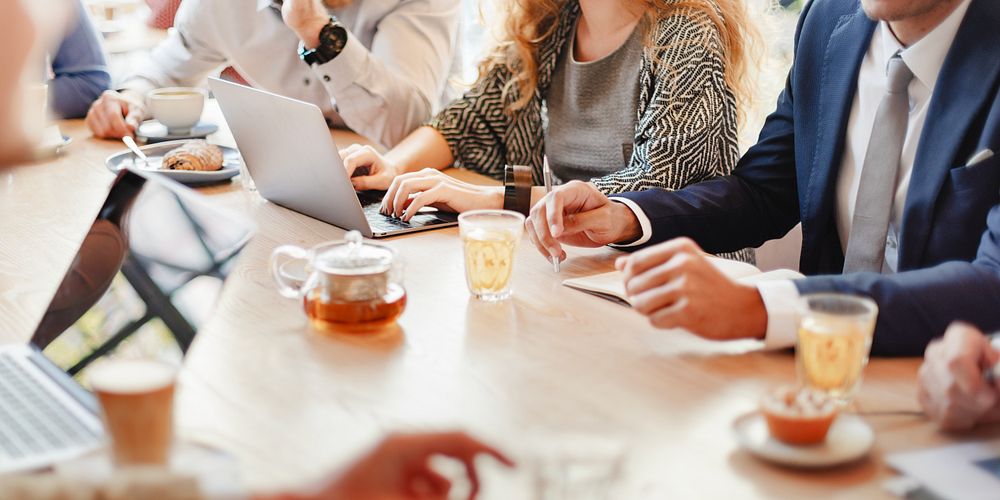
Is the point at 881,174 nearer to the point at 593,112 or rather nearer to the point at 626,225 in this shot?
the point at 626,225

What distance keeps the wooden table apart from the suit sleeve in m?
0.03

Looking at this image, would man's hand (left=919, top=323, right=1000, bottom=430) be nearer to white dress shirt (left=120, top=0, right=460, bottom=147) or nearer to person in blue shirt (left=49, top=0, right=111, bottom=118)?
white dress shirt (left=120, top=0, right=460, bottom=147)

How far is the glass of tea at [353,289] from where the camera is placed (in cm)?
115

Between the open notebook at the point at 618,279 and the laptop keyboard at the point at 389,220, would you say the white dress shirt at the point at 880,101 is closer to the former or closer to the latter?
the open notebook at the point at 618,279

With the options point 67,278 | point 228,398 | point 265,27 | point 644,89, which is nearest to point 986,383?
point 228,398

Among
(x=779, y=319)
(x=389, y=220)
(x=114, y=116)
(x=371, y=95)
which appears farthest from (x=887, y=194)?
(x=114, y=116)

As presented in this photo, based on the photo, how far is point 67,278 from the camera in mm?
1205

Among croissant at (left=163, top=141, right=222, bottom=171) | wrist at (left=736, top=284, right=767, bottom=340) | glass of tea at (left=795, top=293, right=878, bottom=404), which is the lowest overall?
croissant at (left=163, top=141, right=222, bottom=171)

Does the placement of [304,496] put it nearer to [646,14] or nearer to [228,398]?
[228,398]

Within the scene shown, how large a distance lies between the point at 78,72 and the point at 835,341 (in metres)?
2.26

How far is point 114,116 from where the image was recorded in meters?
2.30

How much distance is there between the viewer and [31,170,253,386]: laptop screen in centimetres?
105

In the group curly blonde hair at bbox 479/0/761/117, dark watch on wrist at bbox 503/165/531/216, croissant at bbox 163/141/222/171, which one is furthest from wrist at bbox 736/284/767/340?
croissant at bbox 163/141/222/171

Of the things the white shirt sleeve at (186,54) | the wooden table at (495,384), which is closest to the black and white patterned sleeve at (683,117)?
the wooden table at (495,384)
